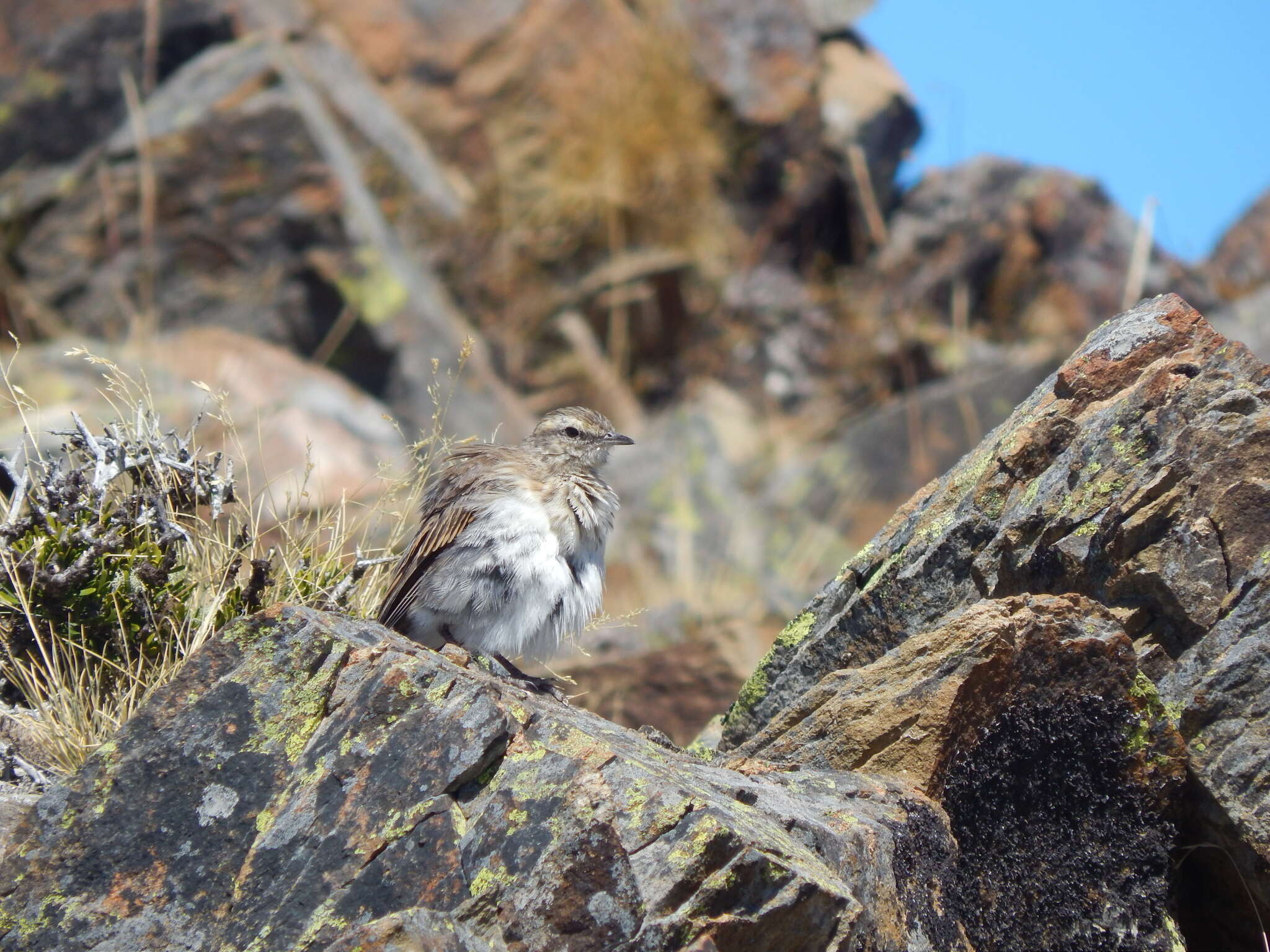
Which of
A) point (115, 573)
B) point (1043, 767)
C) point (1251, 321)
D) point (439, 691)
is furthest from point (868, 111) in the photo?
point (439, 691)

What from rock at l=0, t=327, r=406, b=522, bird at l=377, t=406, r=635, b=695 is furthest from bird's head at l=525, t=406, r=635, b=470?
rock at l=0, t=327, r=406, b=522

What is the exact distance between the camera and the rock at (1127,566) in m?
4.84

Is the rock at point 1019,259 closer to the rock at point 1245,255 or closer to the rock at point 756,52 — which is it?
the rock at point 1245,255

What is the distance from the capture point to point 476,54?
18.7 metres

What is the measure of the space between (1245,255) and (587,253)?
38.4 feet

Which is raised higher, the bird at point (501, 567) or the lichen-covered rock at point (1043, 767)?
the lichen-covered rock at point (1043, 767)

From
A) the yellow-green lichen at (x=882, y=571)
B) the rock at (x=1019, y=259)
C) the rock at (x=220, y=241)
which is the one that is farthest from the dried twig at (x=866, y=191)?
the yellow-green lichen at (x=882, y=571)

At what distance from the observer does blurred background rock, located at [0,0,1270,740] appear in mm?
14836

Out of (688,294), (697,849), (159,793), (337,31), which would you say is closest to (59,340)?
(337,31)

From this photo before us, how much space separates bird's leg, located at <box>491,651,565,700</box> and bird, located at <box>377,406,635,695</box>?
0.03 ft

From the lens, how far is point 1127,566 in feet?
17.4

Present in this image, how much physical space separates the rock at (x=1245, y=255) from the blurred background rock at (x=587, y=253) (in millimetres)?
75

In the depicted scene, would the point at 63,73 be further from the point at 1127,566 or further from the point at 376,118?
the point at 1127,566

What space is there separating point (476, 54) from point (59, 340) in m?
7.71
